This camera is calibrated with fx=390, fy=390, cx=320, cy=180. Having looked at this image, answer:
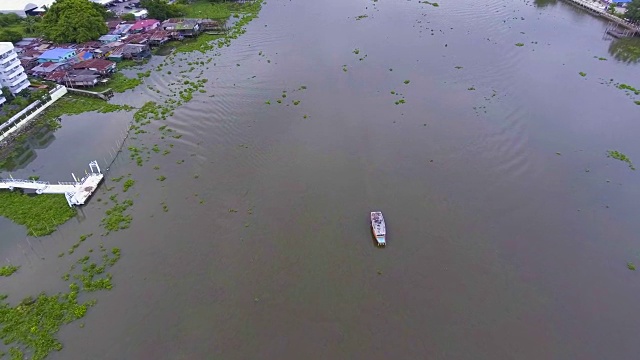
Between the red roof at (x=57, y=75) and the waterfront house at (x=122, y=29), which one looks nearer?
the red roof at (x=57, y=75)

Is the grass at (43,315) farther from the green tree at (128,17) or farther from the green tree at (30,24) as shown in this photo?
the green tree at (30,24)

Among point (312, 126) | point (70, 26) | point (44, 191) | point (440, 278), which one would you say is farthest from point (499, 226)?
point (70, 26)

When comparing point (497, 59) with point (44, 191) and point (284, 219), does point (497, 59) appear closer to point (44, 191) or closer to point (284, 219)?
point (284, 219)

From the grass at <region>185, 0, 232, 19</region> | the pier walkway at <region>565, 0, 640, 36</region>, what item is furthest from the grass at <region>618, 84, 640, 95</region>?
the grass at <region>185, 0, 232, 19</region>

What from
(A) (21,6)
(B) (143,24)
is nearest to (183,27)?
(B) (143,24)

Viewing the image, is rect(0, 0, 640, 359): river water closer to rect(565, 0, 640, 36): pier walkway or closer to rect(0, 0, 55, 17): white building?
rect(565, 0, 640, 36): pier walkway

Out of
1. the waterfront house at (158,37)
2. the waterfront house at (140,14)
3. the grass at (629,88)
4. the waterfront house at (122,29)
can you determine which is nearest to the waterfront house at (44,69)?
the waterfront house at (122,29)

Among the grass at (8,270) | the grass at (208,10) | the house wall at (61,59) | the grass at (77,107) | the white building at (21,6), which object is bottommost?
the grass at (77,107)

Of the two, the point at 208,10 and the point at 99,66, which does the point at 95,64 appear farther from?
the point at 208,10
